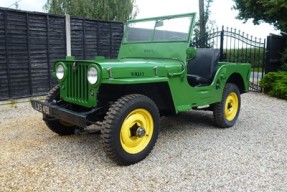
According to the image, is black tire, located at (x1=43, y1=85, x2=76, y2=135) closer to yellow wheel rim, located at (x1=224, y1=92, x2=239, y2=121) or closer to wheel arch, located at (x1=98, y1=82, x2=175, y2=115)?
wheel arch, located at (x1=98, y1=82, x2=175, y2=115)

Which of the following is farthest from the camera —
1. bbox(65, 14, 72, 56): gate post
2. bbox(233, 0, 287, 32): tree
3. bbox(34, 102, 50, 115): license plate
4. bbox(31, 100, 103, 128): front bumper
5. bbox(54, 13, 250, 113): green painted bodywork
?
bbox(233, 0, 287, 32): tree

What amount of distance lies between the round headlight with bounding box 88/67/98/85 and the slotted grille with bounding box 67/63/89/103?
0.66 ft

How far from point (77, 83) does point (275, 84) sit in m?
6.94

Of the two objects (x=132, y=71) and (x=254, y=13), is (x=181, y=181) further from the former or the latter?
(x=254, y=13)

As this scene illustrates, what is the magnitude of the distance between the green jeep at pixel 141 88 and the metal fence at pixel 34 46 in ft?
9.45

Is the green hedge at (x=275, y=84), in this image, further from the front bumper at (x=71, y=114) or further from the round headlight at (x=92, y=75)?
the round headlight at (x=92, y=75)

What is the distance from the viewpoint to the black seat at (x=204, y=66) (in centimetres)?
521

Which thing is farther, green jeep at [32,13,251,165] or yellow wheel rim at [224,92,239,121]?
yellow wheel rim at [224,92,239,121]

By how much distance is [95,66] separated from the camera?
3541 millimetres

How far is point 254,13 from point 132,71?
10.5 meters

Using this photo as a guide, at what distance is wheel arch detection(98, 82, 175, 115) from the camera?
3854mm

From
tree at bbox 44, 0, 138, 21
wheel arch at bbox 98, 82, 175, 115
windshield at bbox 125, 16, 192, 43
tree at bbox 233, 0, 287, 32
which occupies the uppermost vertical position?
tree at bbox 44, 0, 138, 21

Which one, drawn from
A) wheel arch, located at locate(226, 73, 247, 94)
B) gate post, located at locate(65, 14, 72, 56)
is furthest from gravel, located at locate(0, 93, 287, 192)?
gate post, located at locate(65, 14, 72, 56)

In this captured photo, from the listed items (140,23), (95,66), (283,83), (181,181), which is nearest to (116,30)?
(140,23)
